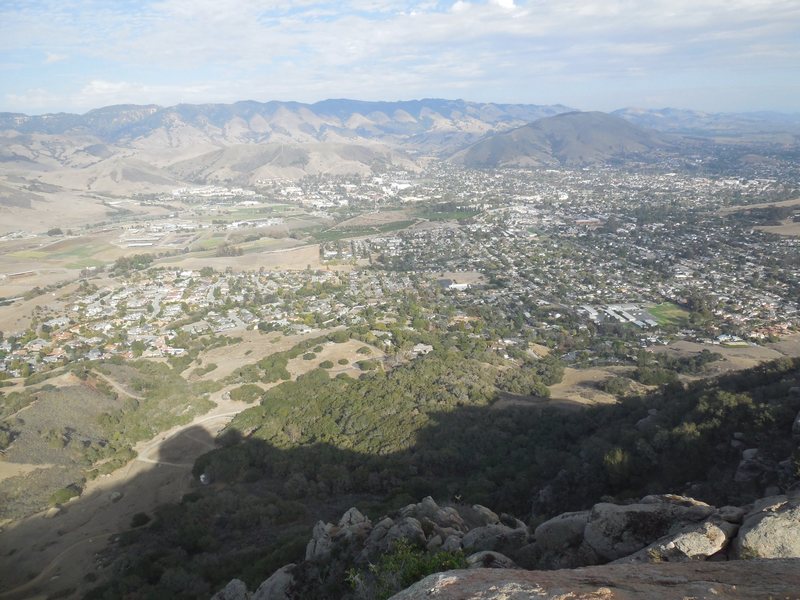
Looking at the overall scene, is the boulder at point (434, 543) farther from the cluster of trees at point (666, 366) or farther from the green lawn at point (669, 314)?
the green lawn at point (669, 314)

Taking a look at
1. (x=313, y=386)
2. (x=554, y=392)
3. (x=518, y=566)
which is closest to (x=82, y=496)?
(x=313, y=386)

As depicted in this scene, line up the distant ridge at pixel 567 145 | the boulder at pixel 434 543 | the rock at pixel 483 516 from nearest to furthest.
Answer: the boulder at pixel 434 543, the rock at pixel 483 516, the distant ridge at pixel 567 145

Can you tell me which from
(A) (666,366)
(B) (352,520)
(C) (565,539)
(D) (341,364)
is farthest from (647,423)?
(D) (341,364)

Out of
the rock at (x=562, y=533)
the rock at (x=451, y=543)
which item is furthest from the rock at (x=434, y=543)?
the rock at (x=562, y=533)

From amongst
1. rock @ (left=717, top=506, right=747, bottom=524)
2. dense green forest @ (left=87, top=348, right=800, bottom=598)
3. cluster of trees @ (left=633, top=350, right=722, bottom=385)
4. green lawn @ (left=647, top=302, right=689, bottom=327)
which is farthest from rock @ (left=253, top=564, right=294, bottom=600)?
green lawn @ (left=647, top=302, right=689, bottom=327)

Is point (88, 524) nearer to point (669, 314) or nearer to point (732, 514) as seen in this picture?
point (732, 514)

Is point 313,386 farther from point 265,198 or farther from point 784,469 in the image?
point 265,198
